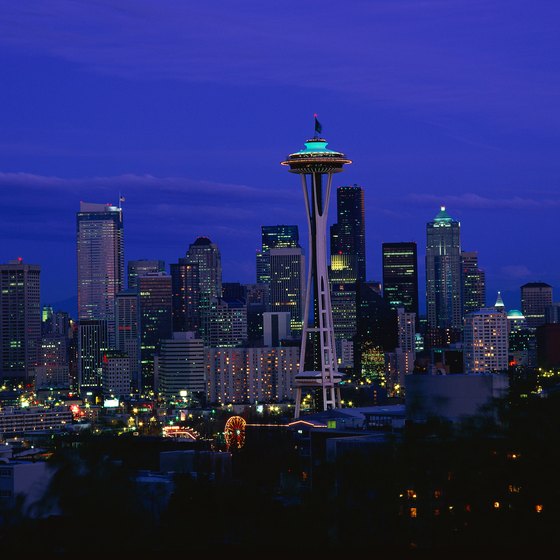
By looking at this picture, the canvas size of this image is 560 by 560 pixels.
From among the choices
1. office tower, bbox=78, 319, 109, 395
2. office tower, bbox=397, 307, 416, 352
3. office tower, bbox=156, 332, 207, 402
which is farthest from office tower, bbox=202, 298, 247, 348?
office tower, bbox=156, 332, 207, 402

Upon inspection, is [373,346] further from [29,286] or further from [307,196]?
[307,196]

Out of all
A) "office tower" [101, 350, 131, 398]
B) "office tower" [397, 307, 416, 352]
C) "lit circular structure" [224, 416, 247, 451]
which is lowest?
"lit circular structure" [224, 416, 247, 451]

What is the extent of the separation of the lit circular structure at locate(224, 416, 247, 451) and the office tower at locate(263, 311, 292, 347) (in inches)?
3101

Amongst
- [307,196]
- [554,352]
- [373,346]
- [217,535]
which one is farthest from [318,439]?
[373,346]

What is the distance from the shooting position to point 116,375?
15625 cm

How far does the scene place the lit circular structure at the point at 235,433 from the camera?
73.8 m

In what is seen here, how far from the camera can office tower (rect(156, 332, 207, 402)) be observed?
140m

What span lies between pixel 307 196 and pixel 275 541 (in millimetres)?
69312

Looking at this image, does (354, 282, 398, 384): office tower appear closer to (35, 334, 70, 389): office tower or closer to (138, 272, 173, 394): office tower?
(138, 272, 173, 394): office tower

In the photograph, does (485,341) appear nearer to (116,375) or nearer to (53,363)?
(116,375)

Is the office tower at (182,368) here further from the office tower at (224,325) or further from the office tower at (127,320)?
the office tower at (127,320)

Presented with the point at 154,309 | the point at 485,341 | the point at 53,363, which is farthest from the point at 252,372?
the point at 53,363

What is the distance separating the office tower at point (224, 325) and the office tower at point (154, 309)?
572 centimetres

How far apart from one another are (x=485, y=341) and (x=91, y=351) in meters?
53.0
